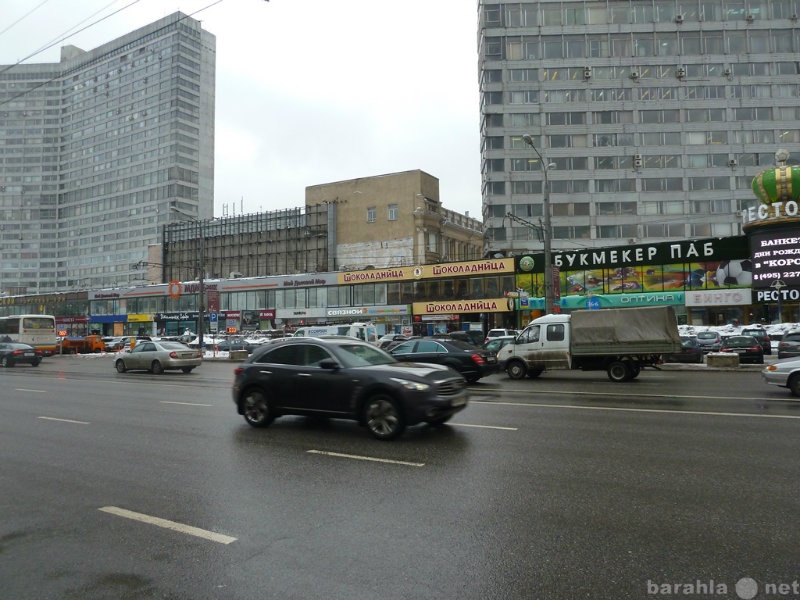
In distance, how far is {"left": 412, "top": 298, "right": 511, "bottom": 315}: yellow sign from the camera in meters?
50.3

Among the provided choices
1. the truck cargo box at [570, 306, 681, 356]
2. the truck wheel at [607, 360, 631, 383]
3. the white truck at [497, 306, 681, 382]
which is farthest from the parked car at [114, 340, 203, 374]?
the truck wheel at [607, 360, 631, 383]

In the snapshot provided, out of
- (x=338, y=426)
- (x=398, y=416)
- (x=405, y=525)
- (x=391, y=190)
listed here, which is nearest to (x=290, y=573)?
(x=405, y=525)

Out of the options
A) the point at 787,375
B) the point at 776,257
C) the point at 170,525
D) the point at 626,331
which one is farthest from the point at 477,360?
the point at 776,257

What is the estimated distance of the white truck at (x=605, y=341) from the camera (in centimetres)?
1752

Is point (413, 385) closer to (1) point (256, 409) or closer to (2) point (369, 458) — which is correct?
(2) point (369, 458)

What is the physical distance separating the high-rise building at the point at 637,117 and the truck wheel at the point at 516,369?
47664 millimetres

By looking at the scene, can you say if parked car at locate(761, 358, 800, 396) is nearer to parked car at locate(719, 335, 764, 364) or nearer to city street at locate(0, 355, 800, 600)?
city street at locate(0, 355, 800, 600)

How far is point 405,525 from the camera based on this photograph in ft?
15.9

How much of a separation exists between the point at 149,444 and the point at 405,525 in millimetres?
5243

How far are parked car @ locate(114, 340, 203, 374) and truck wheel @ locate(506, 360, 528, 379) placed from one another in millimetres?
13972

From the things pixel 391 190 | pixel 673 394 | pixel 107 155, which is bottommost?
pixel 673 394

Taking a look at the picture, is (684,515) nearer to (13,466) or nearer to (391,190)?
(13,466)

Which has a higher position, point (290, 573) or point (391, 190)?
point (391, 190)

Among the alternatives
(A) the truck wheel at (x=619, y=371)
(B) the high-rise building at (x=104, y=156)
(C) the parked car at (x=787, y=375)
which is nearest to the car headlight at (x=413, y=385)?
(C) the parked car at (x=787, y=375)
